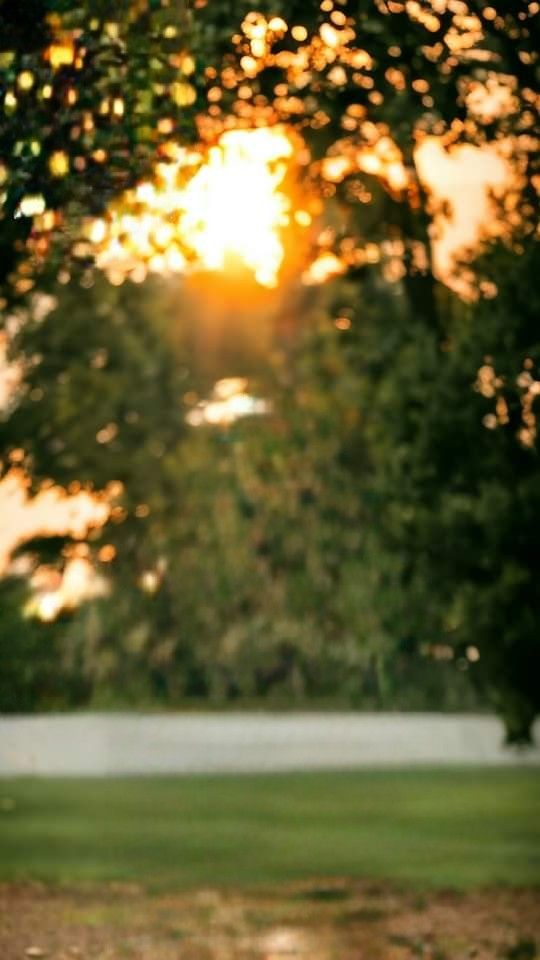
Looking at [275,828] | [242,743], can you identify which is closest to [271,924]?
[275,828]

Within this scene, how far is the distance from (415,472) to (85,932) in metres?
5.92

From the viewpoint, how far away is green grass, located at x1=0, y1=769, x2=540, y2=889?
16.6 meters

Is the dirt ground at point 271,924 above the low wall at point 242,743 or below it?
above

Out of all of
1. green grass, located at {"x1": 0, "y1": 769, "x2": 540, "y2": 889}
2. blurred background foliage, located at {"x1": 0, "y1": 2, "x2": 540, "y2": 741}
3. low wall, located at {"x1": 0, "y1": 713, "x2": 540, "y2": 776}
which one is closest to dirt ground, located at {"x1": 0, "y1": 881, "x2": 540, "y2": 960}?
green grass, located at {"x1": 0, "y1": 769, "x2": 540, "y2": 889}

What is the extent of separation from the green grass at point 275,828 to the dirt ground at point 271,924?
106 centimetres

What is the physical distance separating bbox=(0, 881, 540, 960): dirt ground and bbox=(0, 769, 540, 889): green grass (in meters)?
1.06

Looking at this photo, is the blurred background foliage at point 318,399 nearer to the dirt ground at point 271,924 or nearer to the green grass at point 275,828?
Result: the green grass at point 275,828

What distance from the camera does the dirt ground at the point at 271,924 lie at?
1153 centimetres

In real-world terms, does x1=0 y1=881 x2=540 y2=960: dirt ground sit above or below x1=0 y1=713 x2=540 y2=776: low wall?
above

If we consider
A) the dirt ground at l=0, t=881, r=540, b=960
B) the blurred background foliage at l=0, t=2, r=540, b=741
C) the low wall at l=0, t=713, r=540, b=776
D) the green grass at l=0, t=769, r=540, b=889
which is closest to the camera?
the blurred background foliage at l=0, t=2, r=540, b=741

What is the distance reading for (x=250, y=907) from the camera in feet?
45.7

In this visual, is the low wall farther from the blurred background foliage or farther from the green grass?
the green grass

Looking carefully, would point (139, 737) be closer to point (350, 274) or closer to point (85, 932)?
point (350, 274)

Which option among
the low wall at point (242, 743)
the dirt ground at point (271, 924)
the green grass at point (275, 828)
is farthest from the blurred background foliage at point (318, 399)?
the dirt ground at point (271, 924)
